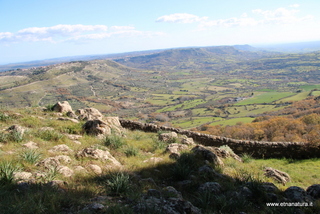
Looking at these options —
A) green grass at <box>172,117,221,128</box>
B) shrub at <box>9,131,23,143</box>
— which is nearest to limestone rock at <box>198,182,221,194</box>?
shrub at <box>9,131,23,143</box>

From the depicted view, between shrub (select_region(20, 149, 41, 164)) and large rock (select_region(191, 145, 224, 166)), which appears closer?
shrub (select_region(20, 149, 41, 164))

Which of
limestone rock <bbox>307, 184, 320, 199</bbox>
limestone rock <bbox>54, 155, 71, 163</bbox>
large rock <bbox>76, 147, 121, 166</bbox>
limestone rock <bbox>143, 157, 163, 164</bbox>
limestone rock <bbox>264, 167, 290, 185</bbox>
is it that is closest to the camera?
limestone rock <bbox>307, 184, 320, 199</bbox>

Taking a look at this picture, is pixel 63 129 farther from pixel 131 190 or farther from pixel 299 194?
pixel 299 194

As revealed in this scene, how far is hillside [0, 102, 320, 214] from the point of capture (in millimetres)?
3592

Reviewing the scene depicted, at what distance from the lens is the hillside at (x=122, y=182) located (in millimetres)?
3592

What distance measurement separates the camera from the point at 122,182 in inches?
172

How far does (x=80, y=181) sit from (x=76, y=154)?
187 cm

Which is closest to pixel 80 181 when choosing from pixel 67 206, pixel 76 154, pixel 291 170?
pixel 67 206

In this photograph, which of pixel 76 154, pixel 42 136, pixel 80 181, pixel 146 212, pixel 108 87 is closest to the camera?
pixel 146 212

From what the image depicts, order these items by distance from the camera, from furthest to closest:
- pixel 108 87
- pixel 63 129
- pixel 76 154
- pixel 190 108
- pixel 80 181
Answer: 1. pixel 108 87
2. pixel 190 108
3. pixel 63 129
4. pixel 76 154
5. pixel 80 181

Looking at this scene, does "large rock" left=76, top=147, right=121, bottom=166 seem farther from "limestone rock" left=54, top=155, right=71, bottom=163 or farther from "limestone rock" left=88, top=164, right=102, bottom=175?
"limestone rock" left=88, top=164, right=102, bottom=175

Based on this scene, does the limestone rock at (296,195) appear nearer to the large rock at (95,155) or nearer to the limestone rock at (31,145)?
the large rock at (95,155)

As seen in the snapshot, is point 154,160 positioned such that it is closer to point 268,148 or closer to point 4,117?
point 268,148

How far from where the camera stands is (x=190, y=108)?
304 feet
